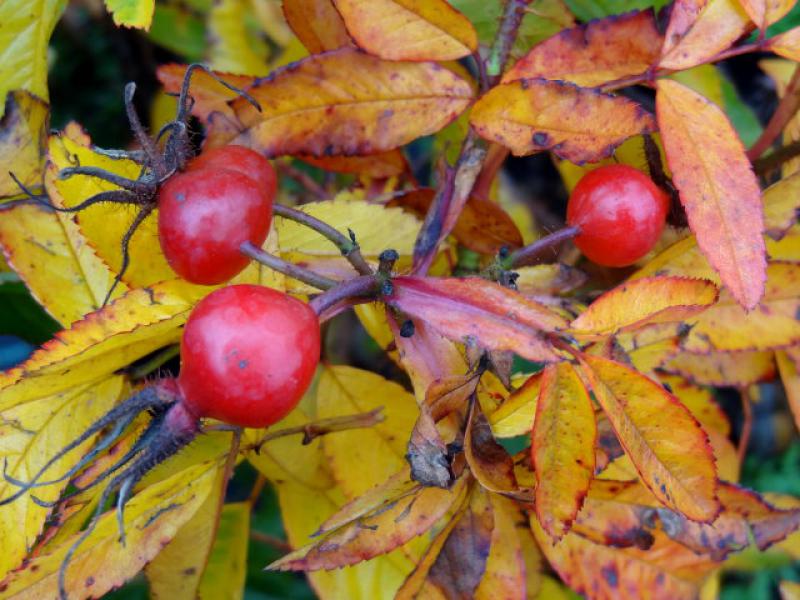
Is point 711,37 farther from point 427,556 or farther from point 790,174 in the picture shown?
point 427,556

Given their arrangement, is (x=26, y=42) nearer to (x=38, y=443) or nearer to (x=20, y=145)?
(x=20, y=145)

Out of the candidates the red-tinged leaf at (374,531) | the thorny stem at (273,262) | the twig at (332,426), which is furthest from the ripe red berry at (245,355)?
the twig at (332,426)

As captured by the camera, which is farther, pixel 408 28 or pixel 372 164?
pixel 372 164

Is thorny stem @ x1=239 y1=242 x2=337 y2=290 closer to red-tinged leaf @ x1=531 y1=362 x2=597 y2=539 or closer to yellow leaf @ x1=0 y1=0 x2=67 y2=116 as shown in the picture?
red-tinged leaf @ x1=531 y1=362 x2=597 y2=539

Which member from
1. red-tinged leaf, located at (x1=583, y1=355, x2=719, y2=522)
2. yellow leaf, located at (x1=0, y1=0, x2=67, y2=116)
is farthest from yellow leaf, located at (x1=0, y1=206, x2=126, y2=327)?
red-tinged leaf, located at (x1=583, y1=355, x2=719, y2=522)

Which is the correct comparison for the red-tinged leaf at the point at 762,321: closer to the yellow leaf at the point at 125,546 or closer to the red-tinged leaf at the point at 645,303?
the red-tinged leaf at the point at 645,303

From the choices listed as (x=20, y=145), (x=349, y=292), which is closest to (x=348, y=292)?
(x=349, y=292)
